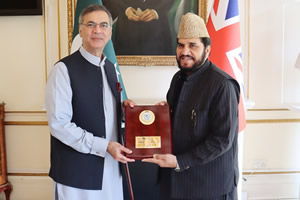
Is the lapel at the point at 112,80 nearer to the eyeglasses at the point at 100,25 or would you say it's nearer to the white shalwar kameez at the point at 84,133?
the white shalwar kameez at the point at 84,133

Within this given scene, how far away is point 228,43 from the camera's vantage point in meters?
2.02

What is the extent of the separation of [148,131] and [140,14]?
1.54 metres

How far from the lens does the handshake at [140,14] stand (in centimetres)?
262

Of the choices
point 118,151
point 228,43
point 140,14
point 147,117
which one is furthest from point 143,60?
point 118,151

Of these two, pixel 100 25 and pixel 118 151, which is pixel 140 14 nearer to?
pixel 100 25

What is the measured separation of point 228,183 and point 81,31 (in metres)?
0.96

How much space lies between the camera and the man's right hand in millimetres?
1328

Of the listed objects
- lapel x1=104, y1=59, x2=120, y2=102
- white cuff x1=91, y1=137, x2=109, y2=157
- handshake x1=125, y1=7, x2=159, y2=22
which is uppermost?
handshake x1=125, y1=7, x2=159, y2=22

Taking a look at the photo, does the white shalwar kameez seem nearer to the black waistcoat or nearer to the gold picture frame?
the black waistcoat

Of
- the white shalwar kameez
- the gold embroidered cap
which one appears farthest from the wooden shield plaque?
the gold embroidered cap

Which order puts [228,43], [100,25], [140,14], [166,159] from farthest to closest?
[140,14]
[228,43]
[100,25]
[166,159]

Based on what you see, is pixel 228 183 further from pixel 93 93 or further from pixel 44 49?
pixel 44 49

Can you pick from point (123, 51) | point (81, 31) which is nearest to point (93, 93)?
point (81, 31)

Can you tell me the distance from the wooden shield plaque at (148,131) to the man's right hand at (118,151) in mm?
21
